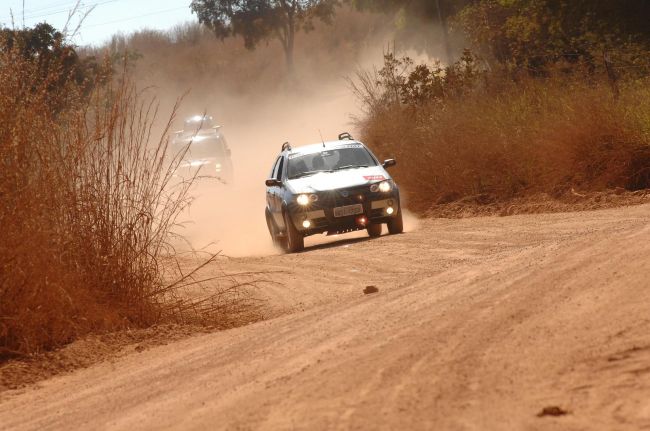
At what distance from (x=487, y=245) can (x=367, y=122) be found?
16.5 meters

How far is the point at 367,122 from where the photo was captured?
30000 millimetres

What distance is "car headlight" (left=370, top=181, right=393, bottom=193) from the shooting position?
17.2 m

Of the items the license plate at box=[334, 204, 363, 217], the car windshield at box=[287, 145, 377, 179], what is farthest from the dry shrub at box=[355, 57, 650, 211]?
the license plate at box=[334, 204, 363, 217]

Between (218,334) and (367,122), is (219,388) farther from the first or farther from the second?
(367,122)

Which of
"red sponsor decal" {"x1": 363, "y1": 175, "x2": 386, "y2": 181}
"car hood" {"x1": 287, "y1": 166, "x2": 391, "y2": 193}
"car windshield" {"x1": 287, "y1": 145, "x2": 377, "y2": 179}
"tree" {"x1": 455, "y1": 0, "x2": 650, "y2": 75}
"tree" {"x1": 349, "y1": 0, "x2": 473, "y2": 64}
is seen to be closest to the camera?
"car hood" {"x1": 287, "y1": 166, "x2": 391, "y2": 193}

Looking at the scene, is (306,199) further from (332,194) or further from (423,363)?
(423,363)

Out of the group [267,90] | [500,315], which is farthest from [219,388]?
[267,90]

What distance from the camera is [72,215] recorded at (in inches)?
380

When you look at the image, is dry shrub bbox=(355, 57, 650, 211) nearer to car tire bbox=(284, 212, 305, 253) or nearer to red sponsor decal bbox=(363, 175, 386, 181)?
red sponsor decal bbox=(363, 175, 386, 181)

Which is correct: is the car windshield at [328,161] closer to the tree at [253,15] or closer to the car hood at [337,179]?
the car hood at [337,179]

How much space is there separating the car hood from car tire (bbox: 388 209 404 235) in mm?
592

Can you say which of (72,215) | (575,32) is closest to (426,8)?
(575,32)

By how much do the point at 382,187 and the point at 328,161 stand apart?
115 cm

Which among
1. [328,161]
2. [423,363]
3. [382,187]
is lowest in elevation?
[423,363]
